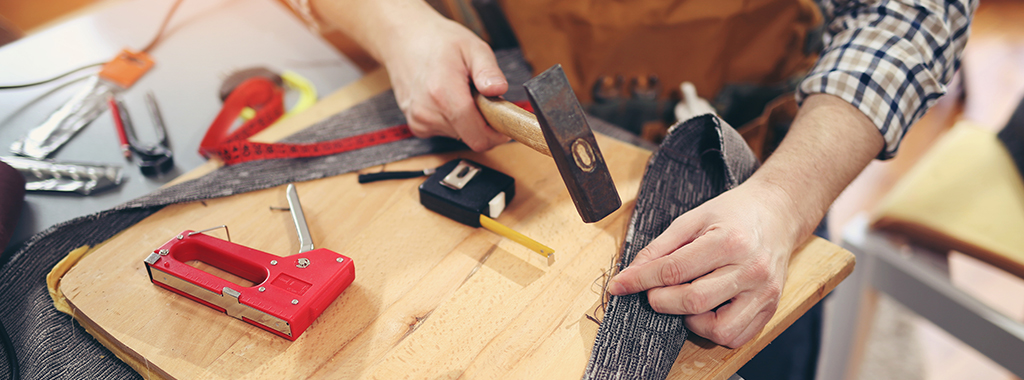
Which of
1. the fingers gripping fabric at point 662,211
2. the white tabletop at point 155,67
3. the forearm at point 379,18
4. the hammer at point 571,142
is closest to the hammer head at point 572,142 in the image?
the hammer at point 571,142

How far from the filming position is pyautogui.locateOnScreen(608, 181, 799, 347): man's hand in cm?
61

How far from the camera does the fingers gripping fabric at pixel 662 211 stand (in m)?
0.58

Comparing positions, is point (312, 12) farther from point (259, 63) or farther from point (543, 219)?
point (543, 219)

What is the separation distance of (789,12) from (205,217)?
105 cm

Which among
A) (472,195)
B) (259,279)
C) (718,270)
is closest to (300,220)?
(259,279)

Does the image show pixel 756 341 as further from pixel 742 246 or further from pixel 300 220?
pixel 300 220

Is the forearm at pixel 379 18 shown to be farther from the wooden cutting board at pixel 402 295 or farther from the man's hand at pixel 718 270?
the man's hand at pixel 718 270

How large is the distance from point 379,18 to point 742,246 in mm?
689

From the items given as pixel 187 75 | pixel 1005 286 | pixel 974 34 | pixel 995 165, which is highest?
pixel 187 75

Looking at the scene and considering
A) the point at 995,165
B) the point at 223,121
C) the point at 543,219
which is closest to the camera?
the point at 543,219

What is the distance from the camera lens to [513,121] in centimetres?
72

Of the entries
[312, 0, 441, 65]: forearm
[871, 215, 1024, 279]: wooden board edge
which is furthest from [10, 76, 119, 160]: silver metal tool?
[871, 215, 1024, 279]: wooden board edge

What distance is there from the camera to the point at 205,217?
0.76 meters

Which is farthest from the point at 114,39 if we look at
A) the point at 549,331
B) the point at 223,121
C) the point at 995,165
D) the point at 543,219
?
the point at 995,165
